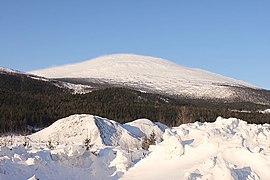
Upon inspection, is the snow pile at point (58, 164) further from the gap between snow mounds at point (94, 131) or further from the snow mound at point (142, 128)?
the snow mound at point (142, 128)

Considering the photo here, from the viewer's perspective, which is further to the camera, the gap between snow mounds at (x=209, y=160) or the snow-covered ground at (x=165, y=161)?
the snow-covered ground at (x=165, y=161)

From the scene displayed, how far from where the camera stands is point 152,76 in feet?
514

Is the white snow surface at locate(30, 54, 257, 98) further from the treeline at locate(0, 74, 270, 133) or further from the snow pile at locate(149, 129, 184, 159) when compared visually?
the snow pile at locate(149, 129, 184, 159)

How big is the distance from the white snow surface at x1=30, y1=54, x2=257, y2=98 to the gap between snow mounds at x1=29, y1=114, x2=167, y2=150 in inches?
3445

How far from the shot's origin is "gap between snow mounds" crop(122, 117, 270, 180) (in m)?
9.71

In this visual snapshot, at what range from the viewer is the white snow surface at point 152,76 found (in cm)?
12731

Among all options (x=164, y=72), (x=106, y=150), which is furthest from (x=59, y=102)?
(x=164, y=72)

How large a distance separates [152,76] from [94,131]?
128 metres

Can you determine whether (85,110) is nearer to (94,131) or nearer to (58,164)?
(94,131)

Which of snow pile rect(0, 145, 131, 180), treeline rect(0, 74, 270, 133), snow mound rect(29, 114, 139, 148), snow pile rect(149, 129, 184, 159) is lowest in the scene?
treeline rect(0, 74, 270, 133)

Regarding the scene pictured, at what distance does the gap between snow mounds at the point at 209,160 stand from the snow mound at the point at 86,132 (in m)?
15.4

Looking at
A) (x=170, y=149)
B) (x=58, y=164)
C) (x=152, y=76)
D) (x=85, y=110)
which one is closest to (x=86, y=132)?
(x=58, y=164)

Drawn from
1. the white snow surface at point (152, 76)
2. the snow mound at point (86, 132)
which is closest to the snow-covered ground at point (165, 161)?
the snow mound at point (86, 132)

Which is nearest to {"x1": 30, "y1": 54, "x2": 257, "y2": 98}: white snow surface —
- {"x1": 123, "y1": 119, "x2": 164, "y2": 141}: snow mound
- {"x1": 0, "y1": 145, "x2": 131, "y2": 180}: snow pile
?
{"x1": 123, "y1": 119, "x2": 164, "y2": 141}: snow mound
